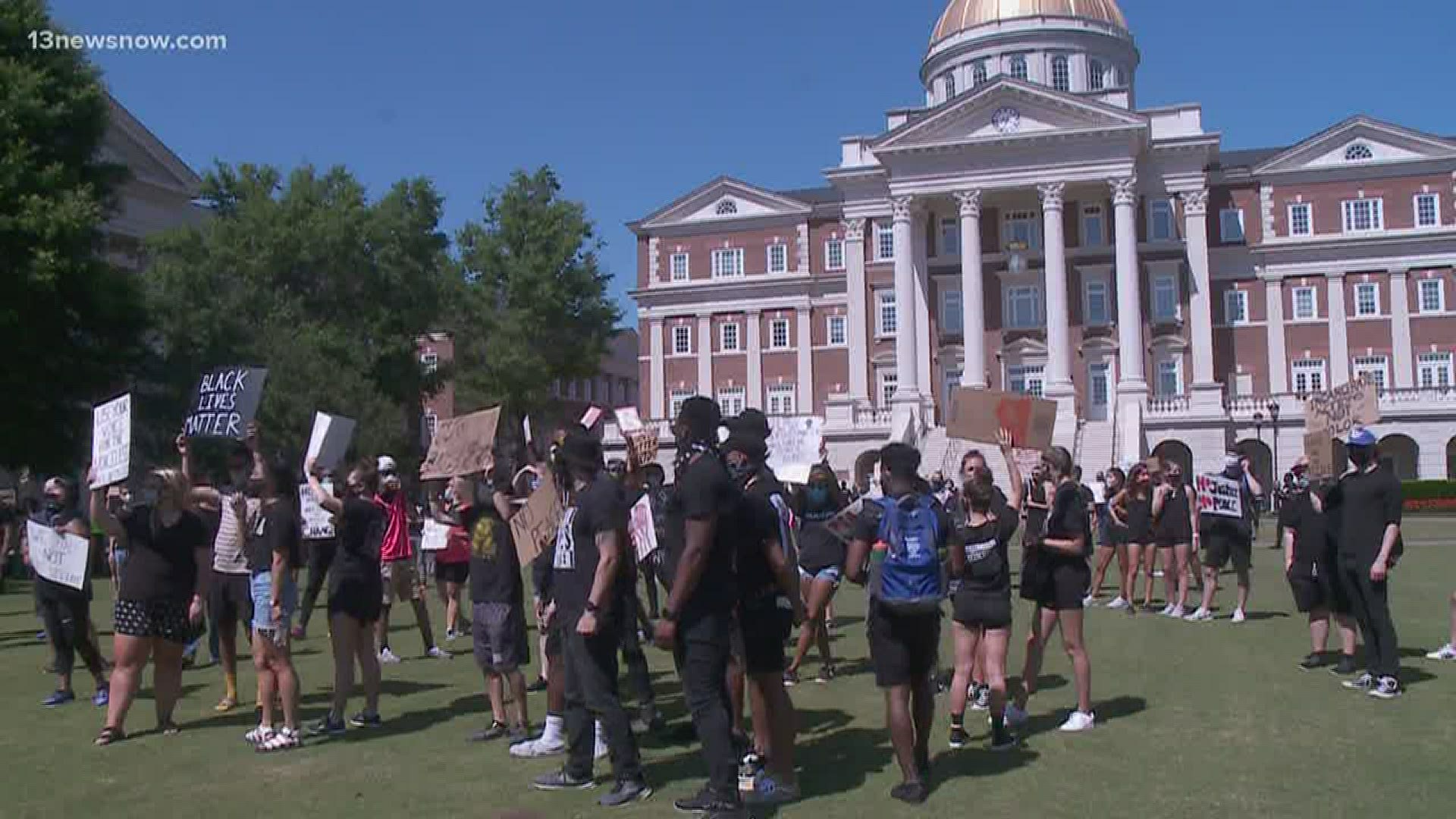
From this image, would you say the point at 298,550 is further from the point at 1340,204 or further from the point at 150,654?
the point at 1340,204

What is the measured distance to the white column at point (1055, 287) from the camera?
5612 centimetres

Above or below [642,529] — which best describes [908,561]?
below

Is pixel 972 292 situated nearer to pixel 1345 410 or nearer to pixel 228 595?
pixel 1345 410

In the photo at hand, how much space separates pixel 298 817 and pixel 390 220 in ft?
150

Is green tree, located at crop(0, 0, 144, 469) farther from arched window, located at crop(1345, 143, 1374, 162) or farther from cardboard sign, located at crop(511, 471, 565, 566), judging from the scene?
arched window, located at crop(1345, 143, 1374, 162)

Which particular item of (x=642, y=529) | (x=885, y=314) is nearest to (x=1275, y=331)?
(x=885, y=314)

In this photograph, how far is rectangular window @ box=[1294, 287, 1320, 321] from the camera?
59.9 m

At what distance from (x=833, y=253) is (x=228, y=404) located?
189 feet

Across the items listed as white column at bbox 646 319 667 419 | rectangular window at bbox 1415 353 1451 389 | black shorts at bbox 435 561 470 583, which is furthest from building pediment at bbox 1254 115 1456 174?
black shorts at bbox 435 561 470 583

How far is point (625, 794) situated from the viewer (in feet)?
24.8

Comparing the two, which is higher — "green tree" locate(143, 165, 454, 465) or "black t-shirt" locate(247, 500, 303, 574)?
"green tree" locate(143, 165, 454, 465)

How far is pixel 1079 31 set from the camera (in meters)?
70.2

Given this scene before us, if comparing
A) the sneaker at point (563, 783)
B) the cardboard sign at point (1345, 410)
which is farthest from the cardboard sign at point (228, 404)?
the cardboard sign at point (1345, 410)

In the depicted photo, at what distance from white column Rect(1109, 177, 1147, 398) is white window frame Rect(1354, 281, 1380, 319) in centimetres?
1168
